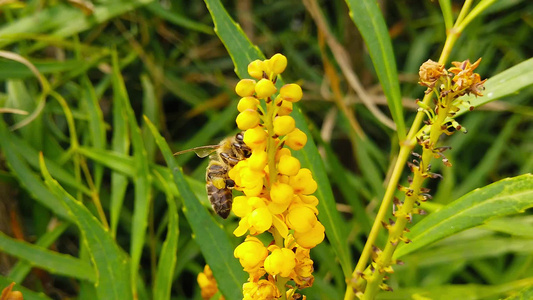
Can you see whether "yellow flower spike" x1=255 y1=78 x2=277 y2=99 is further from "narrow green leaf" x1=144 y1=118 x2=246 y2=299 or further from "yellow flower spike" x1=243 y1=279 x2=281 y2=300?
"narrow green leaf" x1=144 y1=118 x2=246 y2=299

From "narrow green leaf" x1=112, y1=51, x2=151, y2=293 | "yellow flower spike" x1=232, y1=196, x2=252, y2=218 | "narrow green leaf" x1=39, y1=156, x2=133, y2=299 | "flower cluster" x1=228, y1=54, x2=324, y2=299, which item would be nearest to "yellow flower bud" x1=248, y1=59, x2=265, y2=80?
"flower cluster" x1=228, y1=54, x2=324, y2=299

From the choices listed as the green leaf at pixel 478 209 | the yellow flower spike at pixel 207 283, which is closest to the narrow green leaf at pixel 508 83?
the green leaf at pixel 478 209

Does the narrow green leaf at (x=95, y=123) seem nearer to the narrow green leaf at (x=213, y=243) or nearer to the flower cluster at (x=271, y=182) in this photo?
the narrow green leaf at (x=213, y=243)

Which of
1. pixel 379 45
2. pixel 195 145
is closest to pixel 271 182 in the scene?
pixel 379 45

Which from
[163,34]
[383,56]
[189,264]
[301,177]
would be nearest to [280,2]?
[163,34]

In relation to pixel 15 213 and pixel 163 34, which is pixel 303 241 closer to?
pixel 15 213

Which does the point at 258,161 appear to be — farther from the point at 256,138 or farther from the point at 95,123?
the point at 95,123
